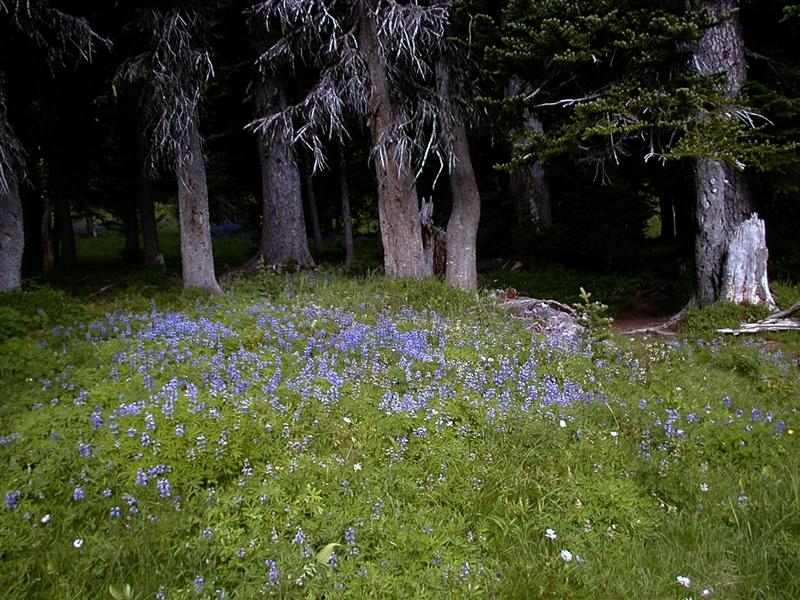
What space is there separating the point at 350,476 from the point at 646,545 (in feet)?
6.40

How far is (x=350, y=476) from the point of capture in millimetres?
4055

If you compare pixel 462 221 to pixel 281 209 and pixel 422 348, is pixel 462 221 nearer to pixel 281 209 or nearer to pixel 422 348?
pixel 281 209

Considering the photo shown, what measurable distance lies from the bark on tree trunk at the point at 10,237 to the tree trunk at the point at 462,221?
25.3ft

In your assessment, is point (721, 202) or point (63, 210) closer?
point (721, 202)

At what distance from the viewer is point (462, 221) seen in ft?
37.3

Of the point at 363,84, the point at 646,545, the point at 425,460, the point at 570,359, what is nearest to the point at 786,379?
the point at 570,359

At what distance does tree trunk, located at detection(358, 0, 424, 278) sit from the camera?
10.4 m

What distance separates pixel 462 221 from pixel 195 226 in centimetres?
494

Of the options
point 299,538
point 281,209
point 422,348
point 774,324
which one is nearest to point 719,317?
point 774,324

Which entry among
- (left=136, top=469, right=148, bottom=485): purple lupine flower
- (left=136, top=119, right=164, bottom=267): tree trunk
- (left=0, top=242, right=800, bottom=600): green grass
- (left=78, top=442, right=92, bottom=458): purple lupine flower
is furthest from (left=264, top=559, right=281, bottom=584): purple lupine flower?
(left=136, top=119, right=164, bottom=267): tree trunk

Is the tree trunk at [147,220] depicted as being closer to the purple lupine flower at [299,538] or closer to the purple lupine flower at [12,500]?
the purple lupine flower at [12,500]

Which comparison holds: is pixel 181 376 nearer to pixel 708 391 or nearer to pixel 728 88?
pixel 708 391

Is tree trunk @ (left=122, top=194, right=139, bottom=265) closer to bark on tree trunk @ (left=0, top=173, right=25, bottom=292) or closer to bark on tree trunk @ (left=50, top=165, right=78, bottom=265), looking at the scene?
bark on tree trunk @ (left=50, top=165, right=78, bottom=265)

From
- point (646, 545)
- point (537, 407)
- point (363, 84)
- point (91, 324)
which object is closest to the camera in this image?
point (646, 545)
